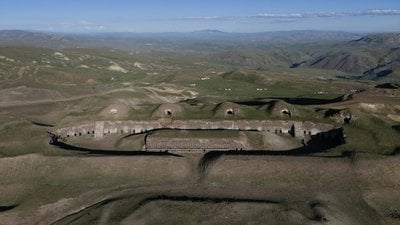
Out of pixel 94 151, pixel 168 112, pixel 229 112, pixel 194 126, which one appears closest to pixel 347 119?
pixel 229 112

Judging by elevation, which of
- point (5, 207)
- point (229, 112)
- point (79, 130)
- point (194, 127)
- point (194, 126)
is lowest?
point (5, 207)

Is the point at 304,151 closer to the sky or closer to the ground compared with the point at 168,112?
closer to the ground

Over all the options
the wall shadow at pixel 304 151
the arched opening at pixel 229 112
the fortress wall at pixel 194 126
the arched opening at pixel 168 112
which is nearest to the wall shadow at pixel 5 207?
the wall shadow at pixel 304 151

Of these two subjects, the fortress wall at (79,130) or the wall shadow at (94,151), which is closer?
the wall shadow at (94,151)

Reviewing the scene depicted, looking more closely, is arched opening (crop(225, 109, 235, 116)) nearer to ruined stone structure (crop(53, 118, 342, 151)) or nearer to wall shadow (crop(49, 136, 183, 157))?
ruined stone structure (crop(53, 118, 342, 151))

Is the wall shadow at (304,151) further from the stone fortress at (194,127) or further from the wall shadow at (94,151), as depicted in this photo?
the wall shadow at (94,151)

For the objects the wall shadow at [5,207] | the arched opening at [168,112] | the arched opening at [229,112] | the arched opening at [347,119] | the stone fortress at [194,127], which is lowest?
the wall shadow at [5,207]

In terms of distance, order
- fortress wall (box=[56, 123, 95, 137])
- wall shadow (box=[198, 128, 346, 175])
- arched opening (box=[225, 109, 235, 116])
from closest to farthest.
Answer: wall shadow (box=[198, 128, 346, 175])
fortress wall (box=[56, 123, 95, 137])
arched opening (box=[225, 109, 235, 116])

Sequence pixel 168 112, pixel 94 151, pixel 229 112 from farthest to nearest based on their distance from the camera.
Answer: pixel 168 112, pixel 229 112, pixel 94 151

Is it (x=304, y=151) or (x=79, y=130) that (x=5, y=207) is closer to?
(x=79, y=130)

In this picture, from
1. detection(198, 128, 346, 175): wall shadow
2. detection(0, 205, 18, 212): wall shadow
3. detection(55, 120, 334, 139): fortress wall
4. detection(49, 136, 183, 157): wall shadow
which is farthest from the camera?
detection(55, 120, 334, 139): fortress wall

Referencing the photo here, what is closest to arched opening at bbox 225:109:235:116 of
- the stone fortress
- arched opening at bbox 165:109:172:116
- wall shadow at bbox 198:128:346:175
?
the stone fortress
